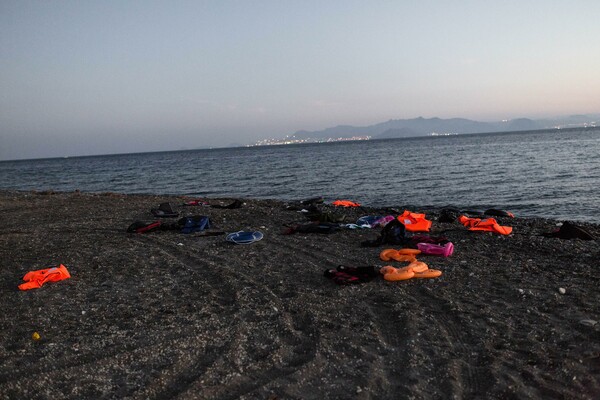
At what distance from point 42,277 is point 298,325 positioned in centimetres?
530

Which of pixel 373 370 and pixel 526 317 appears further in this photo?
pixel 526 317

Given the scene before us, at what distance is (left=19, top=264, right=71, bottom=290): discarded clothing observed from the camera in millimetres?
8156

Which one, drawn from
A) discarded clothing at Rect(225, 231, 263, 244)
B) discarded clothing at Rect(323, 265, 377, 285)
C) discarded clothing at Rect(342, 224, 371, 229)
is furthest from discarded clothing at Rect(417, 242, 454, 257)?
discarded clothing at Rect(225, 231, 263, 244)

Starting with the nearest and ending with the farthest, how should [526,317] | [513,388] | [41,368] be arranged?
[513,388], [41,368], [526,317]

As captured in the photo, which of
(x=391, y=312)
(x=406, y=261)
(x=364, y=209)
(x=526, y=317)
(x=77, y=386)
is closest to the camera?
(x=77, y=386)

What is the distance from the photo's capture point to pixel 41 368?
5.12 meters

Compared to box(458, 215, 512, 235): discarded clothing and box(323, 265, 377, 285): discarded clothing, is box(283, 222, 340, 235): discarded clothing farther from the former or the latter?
box(323, 265, 377, 285): discarded clothing

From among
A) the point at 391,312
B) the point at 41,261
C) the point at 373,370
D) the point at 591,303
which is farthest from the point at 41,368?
the point at 591,303

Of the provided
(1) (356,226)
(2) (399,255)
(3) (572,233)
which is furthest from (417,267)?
(3) (572,233)

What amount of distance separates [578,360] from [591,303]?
1.93m

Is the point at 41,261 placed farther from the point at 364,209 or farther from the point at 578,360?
the point at 364,209

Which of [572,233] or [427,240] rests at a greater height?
[427,240]

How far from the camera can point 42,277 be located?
8.38 meters

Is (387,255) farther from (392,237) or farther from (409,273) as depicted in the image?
(409,273)
